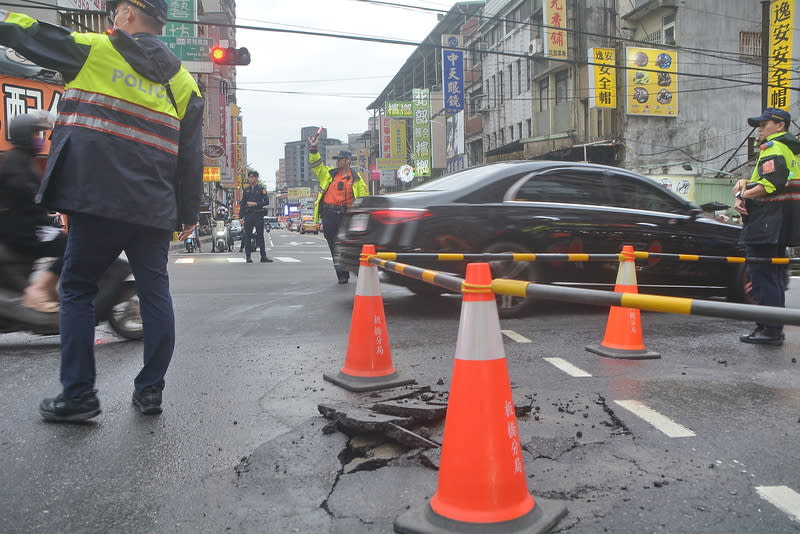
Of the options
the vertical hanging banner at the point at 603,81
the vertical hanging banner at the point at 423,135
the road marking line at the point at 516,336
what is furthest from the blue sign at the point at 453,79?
the road marking line at the point at 516,336

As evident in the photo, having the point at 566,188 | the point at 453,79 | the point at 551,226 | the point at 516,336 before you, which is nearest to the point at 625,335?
the point at 516,336

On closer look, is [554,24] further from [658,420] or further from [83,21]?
[658,420]

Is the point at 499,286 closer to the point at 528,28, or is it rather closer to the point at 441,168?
the point at 528,28

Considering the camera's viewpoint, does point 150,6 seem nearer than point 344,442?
No

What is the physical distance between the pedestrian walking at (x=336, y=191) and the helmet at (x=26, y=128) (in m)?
4.79

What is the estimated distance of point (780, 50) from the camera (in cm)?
2030

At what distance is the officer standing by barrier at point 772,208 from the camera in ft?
17.6

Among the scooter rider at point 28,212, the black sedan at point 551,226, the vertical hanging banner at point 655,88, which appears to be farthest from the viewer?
the vertical hanging banner at point 655,88

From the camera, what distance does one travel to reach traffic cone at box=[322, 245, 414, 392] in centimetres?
403

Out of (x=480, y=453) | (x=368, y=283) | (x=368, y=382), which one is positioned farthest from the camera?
(x=368, y=283)

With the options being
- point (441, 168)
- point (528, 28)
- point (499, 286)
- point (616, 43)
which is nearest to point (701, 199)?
point (616, 43)

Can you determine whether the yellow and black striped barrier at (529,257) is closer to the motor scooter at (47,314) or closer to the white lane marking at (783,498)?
the motor scooter at (47,314)

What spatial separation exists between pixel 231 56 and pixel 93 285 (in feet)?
42.1

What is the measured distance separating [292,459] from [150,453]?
620 millimetres
